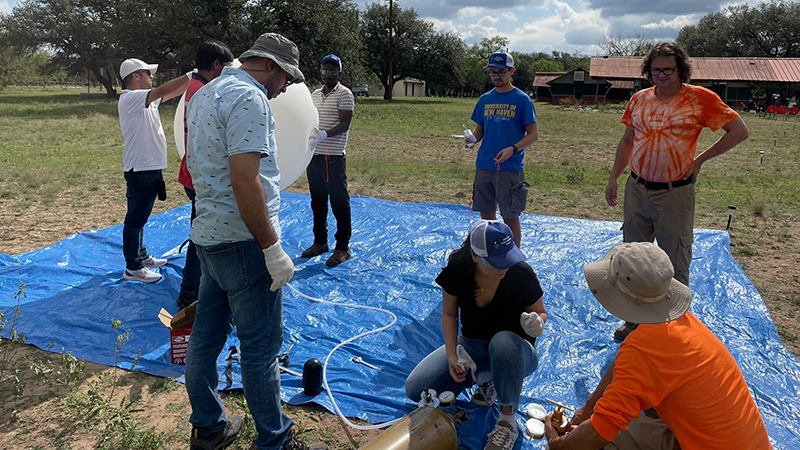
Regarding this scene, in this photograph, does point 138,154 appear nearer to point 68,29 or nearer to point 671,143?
point 671,143

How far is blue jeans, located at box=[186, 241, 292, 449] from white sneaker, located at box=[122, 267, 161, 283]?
2393 millimetres

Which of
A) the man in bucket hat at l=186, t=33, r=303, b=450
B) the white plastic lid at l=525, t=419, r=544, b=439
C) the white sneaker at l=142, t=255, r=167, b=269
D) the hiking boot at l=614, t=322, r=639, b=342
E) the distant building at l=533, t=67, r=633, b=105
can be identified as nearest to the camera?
the man in bucket hat at l=186, t=33, r=303, b=450

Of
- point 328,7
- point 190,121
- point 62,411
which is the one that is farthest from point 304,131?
point 328,7

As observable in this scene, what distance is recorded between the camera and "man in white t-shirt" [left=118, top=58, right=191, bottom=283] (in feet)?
14.3

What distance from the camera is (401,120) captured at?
23547mm

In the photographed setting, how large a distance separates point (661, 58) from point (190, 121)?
9.57 feet

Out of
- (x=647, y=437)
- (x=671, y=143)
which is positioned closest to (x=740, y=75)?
(x=671, y=143)

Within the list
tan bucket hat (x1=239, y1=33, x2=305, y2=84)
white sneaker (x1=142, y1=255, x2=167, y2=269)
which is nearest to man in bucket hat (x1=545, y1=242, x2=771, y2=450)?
tan bucket hat (x1=239, y1=33, x2=305, y2=84)

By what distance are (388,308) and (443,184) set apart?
5.05 m

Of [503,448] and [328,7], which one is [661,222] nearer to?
[503,448]

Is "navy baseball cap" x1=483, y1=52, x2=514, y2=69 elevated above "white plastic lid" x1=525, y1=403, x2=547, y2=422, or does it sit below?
above

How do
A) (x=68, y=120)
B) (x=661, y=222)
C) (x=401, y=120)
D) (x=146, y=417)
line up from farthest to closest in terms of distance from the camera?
(x=401, y=120) < (x=68, y=120) < (x=661, y=222) < (x=146, y=417)

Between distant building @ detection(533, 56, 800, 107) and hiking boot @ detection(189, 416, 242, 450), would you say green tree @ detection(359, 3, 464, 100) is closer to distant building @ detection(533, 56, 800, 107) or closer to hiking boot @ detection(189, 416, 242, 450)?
distant building @ detection(533, 56, 800, 107)

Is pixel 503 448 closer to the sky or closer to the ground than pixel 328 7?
closer to the ground
